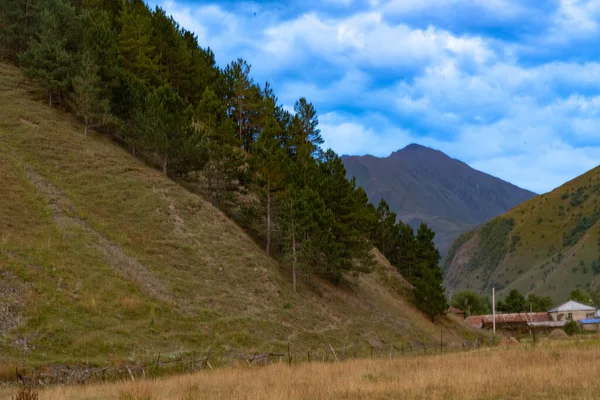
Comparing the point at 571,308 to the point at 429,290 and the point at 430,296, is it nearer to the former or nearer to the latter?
the point at 430,296

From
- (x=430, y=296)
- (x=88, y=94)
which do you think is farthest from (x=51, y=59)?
(x=430, y=296)

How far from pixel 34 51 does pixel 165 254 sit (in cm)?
3302

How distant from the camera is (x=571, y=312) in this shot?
377 feet

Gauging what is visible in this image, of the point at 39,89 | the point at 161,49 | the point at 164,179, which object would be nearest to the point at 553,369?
the point at 164,179

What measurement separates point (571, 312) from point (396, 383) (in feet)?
393

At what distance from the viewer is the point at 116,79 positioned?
58500mm

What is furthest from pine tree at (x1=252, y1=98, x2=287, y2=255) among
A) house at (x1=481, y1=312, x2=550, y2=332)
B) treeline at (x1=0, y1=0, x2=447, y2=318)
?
house at (x1=481, y1=312, x2=550, y2=332)

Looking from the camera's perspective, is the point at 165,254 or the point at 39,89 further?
the point at 39,89

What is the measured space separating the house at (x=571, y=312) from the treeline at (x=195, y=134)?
57164mm

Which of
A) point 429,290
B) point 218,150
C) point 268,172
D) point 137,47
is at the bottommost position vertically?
point 429,290

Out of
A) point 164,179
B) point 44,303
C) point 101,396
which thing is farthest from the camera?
point 164,179

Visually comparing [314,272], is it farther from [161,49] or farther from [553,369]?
[161,49]

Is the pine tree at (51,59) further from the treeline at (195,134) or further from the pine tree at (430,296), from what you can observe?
the pine tree at (430,296)

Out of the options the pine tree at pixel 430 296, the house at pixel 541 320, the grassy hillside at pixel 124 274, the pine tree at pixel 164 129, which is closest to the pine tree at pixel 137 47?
the grassy hillside at pixel 124 274
